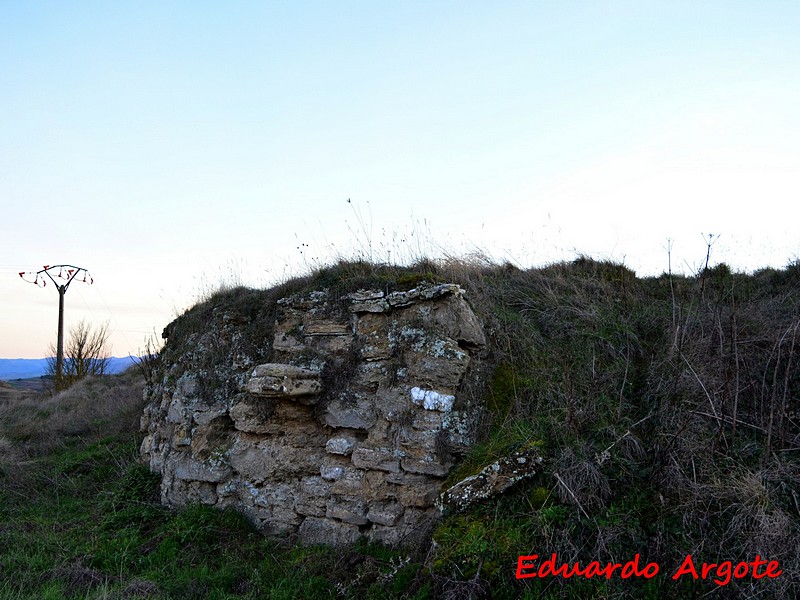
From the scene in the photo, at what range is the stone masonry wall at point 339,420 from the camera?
6180 mm

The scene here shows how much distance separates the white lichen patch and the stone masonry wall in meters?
0.01

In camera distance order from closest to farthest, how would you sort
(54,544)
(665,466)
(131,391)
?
(665,466), (54,544), (131,391)

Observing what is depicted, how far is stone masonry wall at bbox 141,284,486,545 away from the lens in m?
6.18

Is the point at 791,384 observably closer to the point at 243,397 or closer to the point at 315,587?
the point at 315,587

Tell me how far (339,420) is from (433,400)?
1343 mm

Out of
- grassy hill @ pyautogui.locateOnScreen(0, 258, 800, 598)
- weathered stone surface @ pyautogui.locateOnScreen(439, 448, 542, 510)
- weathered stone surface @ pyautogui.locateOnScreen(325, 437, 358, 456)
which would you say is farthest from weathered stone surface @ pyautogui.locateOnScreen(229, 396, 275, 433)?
weathered stone surface @ pyautogui.locateOnScreen(439, 448, 542, 510)

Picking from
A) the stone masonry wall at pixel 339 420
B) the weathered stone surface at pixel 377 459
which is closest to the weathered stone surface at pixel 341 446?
the stone masonry wall at pixel 339 420

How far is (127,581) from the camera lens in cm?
575

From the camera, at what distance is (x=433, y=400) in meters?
6.23

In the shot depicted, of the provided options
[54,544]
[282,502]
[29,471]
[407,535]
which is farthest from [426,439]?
[29,471]

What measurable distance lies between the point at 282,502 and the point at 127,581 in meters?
1.88

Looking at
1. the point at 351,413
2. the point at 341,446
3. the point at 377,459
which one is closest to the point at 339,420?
the point at 351,413

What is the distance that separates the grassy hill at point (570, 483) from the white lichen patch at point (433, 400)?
0.46 m

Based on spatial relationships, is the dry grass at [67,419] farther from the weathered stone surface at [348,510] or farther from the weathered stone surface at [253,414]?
the weathered stone surface at [348,510]
